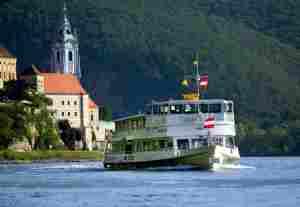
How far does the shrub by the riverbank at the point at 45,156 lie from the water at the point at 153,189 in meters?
Answer: 47.0

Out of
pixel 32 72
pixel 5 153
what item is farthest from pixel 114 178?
pixel 32 72

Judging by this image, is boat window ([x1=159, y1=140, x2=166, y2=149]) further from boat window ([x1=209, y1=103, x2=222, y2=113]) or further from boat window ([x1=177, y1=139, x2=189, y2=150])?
boat window ([x1=209, y1=103, x2=222, y2=113])

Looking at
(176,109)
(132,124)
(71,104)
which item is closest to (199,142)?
(176,109)

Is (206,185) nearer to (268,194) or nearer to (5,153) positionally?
(268,194)

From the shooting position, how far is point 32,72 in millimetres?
189625

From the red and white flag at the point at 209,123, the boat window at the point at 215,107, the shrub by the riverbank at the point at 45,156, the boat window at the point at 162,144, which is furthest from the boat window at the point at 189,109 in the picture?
the shrub by the riverbank at the point at 45,156

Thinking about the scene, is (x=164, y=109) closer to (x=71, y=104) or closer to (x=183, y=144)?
(x=183, y=144)

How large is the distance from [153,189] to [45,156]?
76023 millimetres

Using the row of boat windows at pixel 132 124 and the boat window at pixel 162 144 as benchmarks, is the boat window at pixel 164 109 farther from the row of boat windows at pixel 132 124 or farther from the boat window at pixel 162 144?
the row of boat windows at pixel 132 124

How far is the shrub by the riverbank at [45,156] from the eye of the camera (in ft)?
504

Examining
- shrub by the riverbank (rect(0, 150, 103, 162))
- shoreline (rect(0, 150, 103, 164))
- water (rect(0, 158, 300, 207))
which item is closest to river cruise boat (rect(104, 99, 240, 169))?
water (rect(0, 158, 300, 207))

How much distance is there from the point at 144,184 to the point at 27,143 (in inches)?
3208

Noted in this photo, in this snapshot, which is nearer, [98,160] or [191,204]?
[191,204]

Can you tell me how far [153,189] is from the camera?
80.9 meters
